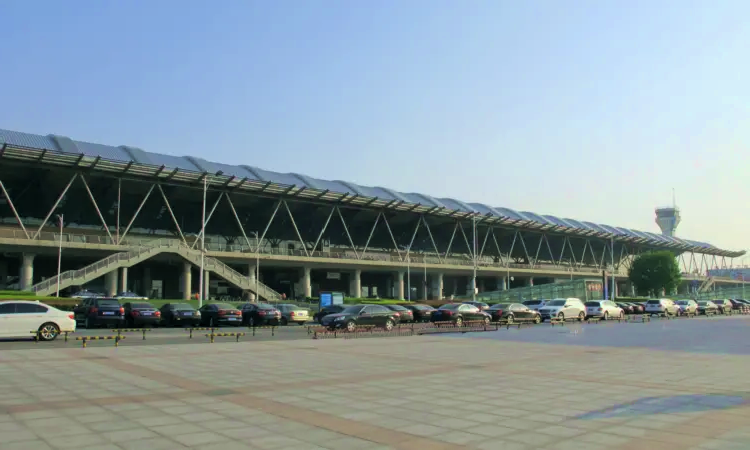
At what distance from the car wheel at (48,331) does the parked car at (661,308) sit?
48531 mm

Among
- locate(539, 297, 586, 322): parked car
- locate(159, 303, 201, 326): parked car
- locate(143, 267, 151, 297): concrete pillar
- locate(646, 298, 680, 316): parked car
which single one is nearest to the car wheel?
locate(159, 303, 201, 326): parked car

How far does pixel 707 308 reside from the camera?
201ft

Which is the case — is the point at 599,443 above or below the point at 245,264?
below

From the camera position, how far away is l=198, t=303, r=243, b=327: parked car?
34.3 m

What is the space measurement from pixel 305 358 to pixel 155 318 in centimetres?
1780

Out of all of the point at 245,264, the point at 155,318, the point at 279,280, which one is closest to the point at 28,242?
the point at 245,264

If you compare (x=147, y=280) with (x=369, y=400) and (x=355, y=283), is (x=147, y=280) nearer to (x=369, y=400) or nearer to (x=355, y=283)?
(x=355, y=283)

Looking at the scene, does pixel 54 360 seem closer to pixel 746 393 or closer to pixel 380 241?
pixel 746 393

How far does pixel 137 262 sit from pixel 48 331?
107 ft

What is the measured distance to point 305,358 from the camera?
16.8 meters

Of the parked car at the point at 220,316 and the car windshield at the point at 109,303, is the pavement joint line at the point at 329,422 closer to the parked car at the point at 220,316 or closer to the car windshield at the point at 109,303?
the car windshield at the point at 109,303

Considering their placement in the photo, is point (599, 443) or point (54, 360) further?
point (54, 360)

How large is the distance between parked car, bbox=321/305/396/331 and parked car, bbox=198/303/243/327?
6390 mm

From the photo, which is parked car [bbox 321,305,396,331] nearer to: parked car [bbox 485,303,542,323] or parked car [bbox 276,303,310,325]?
parked car [bbox 276,303,310,325]
